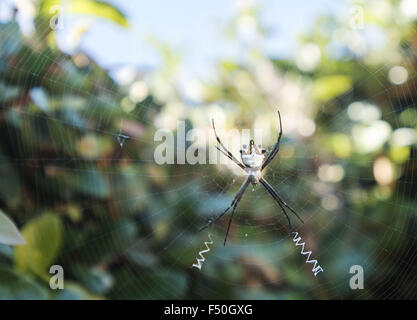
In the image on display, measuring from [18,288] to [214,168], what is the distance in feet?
4.28

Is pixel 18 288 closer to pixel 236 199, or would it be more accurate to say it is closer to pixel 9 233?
pixel 9 233

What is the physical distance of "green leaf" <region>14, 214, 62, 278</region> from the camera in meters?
1.23

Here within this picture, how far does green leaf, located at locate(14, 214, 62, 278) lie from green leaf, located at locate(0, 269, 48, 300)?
0.30ft

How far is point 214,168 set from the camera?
2287 millimetres

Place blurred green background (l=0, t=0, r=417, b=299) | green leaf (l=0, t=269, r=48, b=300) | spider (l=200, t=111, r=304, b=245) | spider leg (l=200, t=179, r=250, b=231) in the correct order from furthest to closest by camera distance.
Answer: spider (l=200, t=111, r=304, b=245) → spider leg (l=200, t=179, r=250, b=231) → blurred green background (l=0, t=0, r=417, b=299) → green leaf (l=0, t=269, r=48, b=300)

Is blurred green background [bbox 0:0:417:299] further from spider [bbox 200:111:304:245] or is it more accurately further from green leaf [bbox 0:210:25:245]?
green leaf [bbox 0:210:25:245]

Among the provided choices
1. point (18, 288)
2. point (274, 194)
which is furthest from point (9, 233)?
point (274, 194)

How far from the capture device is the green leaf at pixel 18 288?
1113 millimetres

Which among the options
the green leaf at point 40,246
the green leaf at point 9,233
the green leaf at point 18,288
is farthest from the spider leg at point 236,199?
the green leaf at point 9,233

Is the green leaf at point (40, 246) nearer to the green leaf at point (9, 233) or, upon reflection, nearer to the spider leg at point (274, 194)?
the green leaf at point (9, 233)

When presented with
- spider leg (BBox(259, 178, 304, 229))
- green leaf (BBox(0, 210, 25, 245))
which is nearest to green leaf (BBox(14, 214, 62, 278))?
green leaf (BBox(0, 210, 25, 245))

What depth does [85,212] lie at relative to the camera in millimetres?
1577
